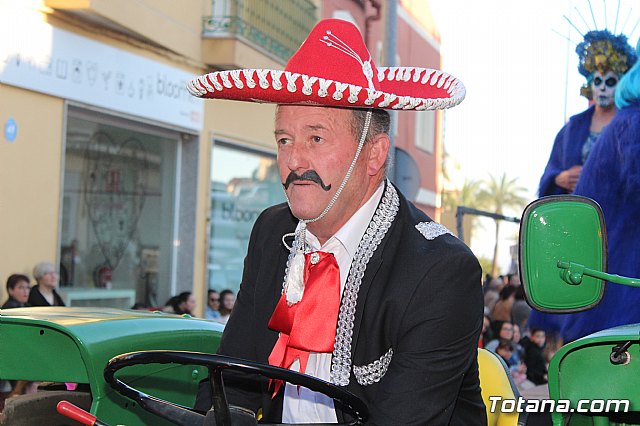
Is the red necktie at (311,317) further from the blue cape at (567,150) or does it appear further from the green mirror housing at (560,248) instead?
the blue cape at (567,150)

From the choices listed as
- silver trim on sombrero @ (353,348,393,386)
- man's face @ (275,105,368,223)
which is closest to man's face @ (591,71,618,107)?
man's face @ (275,105,368,223)

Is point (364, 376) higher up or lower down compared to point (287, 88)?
lower down

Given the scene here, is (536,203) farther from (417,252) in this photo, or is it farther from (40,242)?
(40,242)

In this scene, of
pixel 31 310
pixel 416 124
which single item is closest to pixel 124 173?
pixel 31 310

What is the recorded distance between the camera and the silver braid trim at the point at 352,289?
250cm

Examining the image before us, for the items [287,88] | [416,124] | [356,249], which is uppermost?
[416,124]

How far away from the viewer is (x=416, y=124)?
21.4 metres

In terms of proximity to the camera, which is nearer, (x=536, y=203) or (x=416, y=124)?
(x=536, y=203)

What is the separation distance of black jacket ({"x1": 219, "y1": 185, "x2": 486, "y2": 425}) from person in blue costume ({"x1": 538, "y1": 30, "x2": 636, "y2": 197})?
1889 mm

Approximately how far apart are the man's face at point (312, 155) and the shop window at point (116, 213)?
7.11 m

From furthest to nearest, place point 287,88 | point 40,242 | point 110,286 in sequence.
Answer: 1. point 110,286
2. point 40,242
3. point 287,88

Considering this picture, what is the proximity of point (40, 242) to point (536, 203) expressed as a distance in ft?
24.2

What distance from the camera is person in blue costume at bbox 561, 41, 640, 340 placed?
3.47m

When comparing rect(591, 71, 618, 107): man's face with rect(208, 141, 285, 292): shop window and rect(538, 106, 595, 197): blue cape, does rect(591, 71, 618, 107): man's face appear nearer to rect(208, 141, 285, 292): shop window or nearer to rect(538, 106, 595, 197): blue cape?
rect(538, 106, 595, 197): blue cape
